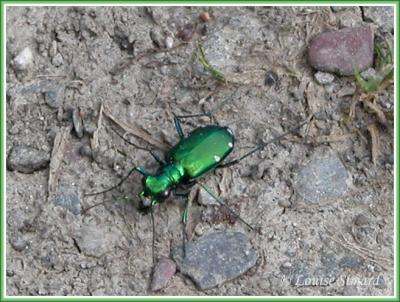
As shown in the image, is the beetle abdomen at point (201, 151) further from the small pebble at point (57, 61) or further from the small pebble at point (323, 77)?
the small pebble at point (57, 61)

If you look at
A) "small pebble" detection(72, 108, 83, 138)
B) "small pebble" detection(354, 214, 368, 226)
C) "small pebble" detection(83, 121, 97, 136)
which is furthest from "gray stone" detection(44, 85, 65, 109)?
"small pebble" detection(354, 214, 368, 226)

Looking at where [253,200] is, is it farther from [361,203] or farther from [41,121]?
[41,121]

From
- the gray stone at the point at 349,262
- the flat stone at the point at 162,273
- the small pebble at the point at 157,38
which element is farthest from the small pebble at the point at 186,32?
the gray stone at the point at 349,262

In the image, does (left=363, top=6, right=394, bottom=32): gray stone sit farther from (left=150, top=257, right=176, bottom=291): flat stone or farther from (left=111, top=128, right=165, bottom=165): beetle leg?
(left=150, top=257, right=176, bottom=291): flat stone

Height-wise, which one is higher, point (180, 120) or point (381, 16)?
point (381, 16)

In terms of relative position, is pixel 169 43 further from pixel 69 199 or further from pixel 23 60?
pixel 69 199

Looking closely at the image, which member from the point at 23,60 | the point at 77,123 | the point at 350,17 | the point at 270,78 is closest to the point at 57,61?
the point at 23,60

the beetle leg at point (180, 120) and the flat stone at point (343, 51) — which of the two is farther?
the flat stone at point (343, 51)
